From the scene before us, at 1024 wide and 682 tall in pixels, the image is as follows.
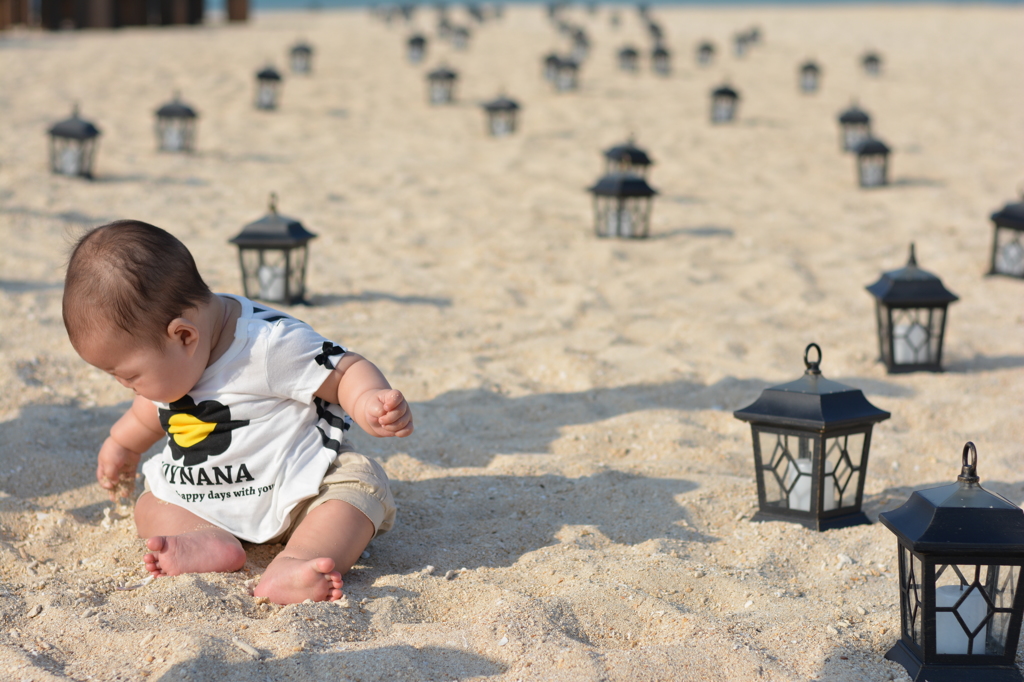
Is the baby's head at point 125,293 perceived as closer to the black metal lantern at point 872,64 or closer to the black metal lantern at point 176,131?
the black metal lantern at point 176,131

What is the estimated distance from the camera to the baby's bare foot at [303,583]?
6.86 ft

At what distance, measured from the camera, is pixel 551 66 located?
13.5 m

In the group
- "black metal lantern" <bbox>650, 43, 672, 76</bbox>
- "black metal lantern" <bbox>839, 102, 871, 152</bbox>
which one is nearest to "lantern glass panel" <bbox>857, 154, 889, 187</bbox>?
"black metal lantern" <bbox>839, 102, 871, 152</bbox>

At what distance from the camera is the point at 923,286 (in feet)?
13.0

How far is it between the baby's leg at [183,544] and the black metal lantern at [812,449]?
55.6 inches

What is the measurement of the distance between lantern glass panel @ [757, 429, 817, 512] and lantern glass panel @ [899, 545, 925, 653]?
25.4 inches

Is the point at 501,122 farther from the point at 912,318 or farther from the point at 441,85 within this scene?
the point at 912,318

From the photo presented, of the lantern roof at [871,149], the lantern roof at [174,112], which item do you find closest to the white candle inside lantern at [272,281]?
the lantern roof at [174,112]

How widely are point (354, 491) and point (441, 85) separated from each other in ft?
32.9

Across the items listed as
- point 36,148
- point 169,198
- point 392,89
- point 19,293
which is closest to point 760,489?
point 19,293

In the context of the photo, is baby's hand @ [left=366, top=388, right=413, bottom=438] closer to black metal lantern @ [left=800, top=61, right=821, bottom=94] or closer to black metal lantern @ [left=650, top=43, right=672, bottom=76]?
black metal lantern @ [left=800, top=61, right=821, bottom=94]

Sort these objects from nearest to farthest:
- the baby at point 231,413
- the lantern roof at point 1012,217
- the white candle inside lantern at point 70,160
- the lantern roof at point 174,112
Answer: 1. the baby at point 231,413
2. the lantern roof at point 1012,217
3. the white candle inside lantern at point 70,160
4. the lantern roof at point 174,112

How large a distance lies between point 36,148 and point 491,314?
17.2ft

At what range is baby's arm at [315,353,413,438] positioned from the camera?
6.93 feet
